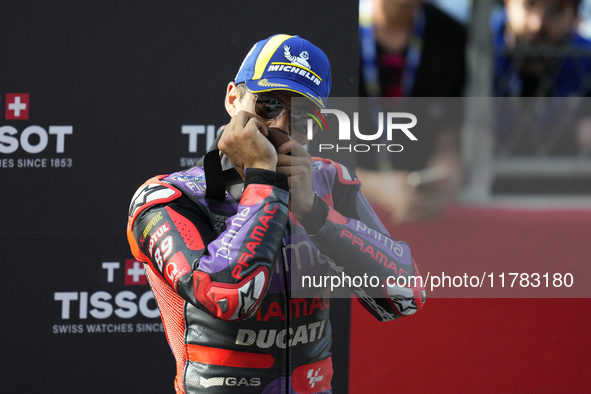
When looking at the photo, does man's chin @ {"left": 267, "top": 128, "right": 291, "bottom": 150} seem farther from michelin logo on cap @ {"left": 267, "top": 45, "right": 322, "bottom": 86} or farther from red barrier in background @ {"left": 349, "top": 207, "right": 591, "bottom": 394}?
red barrier in background @ {"left": 349, "top": 207, "right": 591, "bottom": 394}

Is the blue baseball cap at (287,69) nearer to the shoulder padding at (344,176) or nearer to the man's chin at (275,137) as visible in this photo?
the man's chin at (275,137)

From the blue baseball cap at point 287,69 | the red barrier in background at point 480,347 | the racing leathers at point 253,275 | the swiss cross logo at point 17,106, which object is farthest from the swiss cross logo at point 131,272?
the blue baseball cap at point 287,69

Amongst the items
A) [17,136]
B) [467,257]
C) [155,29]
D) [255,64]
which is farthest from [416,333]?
[17,136]

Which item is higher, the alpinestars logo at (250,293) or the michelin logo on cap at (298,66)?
the michelin logo on cap at (298,66)

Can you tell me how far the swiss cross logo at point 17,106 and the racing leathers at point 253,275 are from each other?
1.41 metres

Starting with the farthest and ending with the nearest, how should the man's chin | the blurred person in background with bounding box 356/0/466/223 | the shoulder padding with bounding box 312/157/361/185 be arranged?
the blurred person in background with bounding box 356/0/466/223 < the shoulder padding with bounding box 312/157/361/185 < the man's chin

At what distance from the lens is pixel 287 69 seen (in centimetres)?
122

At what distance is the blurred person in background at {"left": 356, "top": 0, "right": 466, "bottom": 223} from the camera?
2.14 meters

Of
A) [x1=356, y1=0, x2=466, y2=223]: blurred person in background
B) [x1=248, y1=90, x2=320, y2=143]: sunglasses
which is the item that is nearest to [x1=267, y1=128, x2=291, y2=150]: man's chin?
[x1=248, y1=90, x2=320, y2=143]: sunglasses

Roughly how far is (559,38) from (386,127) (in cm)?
97

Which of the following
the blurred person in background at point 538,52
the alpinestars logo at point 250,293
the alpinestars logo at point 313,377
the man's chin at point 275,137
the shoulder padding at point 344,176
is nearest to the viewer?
the alpinestars logo at point 250,293

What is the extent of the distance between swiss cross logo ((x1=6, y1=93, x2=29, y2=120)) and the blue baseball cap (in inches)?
58.2

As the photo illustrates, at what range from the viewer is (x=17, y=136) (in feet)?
7.57

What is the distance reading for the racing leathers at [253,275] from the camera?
3.39ft
